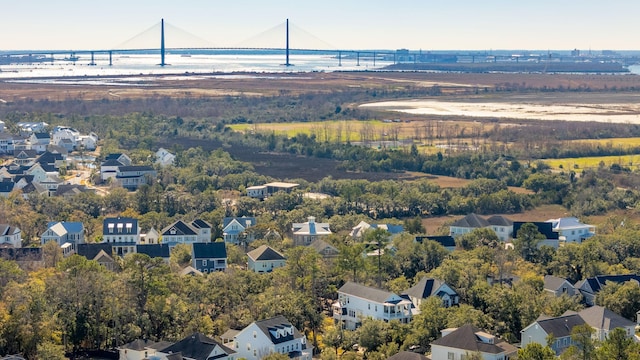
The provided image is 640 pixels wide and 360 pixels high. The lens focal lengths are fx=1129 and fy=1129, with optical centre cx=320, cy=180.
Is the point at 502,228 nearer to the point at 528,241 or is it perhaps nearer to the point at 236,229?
the point at 528,241

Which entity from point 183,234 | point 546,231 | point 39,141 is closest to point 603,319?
point 546,231

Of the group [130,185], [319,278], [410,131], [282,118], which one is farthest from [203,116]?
[319,278]

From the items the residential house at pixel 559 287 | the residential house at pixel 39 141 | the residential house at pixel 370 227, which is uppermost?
the residential house at pixel 39 141

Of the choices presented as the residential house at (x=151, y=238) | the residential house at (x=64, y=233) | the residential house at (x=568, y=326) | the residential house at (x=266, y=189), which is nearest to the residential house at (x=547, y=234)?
the residential house at (x=568, y=326)

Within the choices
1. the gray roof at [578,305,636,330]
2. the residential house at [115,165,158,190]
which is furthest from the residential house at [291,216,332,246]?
the residential house at [115,165,158,190]

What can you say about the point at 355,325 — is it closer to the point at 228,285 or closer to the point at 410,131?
the point at 228,285

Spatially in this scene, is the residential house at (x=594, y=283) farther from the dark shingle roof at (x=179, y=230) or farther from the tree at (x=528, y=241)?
the dark shingle roof at (x=179, y=230)

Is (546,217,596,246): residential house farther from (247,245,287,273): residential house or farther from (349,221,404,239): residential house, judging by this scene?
(247,245,287,273): residential house
